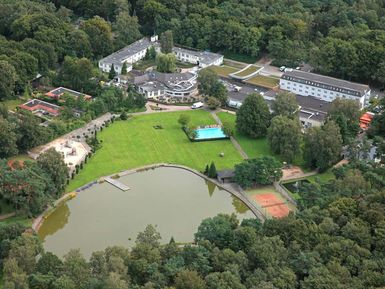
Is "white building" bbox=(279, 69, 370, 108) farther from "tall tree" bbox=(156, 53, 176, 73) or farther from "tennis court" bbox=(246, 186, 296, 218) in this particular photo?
"tennis court" bbox=(246, 186, 296, 218)

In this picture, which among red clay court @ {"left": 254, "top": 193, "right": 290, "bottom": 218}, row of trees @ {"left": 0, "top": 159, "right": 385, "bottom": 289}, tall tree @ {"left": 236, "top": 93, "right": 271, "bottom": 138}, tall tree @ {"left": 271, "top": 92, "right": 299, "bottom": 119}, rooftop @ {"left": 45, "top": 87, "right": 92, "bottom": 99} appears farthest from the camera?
rooftop @ {"left": 45, "top": 87, "right": 92, "bottom": 99}

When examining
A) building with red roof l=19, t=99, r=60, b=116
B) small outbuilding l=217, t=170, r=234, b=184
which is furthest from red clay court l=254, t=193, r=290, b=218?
building with red roof l=19, t=99, r=60, b=116

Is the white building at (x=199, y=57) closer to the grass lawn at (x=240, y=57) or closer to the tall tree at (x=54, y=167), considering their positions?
the grass lawn at (x=240, y=57)

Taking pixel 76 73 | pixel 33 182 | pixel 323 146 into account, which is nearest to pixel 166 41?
pixel 76 73

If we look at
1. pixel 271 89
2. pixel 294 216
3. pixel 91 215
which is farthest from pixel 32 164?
pixel 271 89

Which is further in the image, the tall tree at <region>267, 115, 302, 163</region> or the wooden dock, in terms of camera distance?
the tall tree at <region>267, 115, 302, 163</region>

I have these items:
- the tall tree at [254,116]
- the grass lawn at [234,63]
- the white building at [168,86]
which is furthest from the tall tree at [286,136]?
the grass lawn at [234,63]

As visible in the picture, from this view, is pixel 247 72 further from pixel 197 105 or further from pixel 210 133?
pixel 210 133
